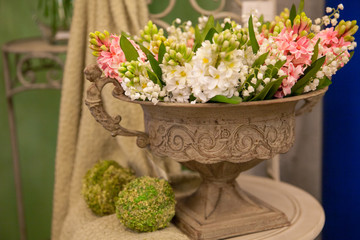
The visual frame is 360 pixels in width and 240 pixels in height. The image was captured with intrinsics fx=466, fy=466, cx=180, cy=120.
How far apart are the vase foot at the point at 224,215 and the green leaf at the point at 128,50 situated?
0.35 metres

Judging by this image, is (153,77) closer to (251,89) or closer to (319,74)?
(251,89)

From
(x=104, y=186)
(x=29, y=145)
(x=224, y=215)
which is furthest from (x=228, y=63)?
(x=29, y=145)

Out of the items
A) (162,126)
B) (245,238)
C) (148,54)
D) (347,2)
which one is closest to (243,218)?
(245,238)

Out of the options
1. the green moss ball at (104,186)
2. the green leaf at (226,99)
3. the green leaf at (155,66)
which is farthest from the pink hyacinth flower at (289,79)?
the green moss ball at (104,186)

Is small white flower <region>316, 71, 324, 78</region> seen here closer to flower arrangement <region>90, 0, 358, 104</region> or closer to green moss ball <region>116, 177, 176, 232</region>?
flower arrangement <region>90, 0, 358, 104</region>

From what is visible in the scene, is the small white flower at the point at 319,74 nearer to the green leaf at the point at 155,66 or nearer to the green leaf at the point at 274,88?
the green leaf at the point at 274,88

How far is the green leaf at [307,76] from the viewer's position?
917mm

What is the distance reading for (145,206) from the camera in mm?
975

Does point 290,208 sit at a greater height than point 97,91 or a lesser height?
lesser

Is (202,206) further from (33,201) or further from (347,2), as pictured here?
(33,201)

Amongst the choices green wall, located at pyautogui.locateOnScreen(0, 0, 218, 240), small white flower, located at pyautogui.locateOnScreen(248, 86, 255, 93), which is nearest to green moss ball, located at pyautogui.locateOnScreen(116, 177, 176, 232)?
small white flower, located at pyautogui.locateOnScreen(248, 86, 255, 93)

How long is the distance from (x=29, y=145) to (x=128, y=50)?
145 cm

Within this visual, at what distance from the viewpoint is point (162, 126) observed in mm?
968

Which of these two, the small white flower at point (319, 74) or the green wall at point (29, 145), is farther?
the green wall at point (29, 145)
